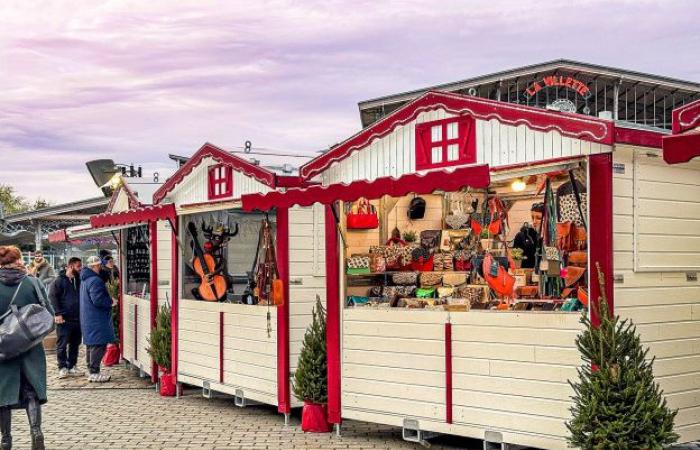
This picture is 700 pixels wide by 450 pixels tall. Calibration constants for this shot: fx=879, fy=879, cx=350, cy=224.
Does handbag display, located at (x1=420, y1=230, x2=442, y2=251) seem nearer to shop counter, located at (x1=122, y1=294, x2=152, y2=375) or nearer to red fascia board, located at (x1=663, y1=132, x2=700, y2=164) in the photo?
red fascia board, located at (x1=663, y1=132, x2=700, y2=164)

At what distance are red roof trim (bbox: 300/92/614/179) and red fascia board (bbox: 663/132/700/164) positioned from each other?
0.66 meters

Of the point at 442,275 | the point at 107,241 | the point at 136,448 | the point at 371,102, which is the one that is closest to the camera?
the point at 136,448

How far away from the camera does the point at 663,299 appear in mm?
6340

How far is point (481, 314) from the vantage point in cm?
680

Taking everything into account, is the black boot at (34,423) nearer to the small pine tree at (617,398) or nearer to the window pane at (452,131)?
the window pane at (452,131)

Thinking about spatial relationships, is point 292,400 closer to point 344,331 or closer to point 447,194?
point 344,331

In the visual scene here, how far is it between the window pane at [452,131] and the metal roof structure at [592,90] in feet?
46.1

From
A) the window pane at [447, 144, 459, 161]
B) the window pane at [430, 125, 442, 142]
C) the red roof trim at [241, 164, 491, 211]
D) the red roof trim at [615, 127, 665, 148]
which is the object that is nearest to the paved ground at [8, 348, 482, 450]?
the red roof trim at [241, 164, 491, 211]

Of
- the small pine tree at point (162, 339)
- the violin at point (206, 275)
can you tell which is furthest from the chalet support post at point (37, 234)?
the violin at point (206, 275)

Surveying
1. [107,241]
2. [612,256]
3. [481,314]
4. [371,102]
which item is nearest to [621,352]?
[612,256]

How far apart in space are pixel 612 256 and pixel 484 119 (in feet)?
4.91

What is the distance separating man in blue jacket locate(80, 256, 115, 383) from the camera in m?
12.0

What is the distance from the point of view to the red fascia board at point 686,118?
5.39 metres

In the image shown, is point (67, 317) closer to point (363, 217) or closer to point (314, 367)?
point (314, 367)
